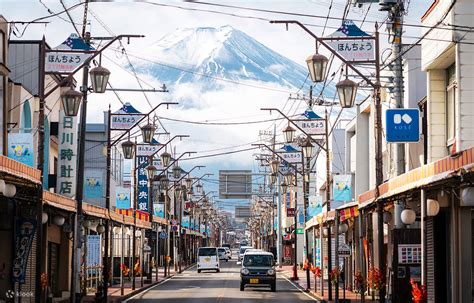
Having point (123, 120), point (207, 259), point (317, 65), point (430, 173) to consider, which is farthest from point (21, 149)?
point (207, 259)

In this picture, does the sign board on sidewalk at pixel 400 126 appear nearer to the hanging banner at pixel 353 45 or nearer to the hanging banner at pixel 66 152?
the hanging banner at pixel 353 45

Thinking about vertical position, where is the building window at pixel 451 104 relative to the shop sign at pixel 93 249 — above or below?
A: above

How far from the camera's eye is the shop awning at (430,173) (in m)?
18.5

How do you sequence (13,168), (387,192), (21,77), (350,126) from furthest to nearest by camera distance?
(350,126) → (21,77) → (387,192) → (13,168)

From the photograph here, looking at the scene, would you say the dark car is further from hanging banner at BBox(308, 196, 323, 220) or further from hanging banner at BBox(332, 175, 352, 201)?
hanging banner at BBox(308, 196, 323, 220)

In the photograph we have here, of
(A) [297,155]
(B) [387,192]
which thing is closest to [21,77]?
(A) [297,155]

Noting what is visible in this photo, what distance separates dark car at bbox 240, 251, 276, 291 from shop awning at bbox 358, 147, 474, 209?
23716mm

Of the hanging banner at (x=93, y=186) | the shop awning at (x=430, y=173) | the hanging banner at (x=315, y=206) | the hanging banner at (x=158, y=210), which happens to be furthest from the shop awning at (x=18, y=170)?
the hanging banner at (x=158, y=210)

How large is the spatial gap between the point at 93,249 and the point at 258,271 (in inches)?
361

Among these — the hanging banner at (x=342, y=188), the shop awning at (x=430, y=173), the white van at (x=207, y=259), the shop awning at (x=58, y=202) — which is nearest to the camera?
the shop awning at (x=430, y=173)

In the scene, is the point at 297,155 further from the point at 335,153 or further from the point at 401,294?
the point at 401,294

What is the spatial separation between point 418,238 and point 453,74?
570 centimetres

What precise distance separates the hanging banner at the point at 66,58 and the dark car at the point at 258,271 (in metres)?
24.1

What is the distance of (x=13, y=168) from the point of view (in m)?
22.7
